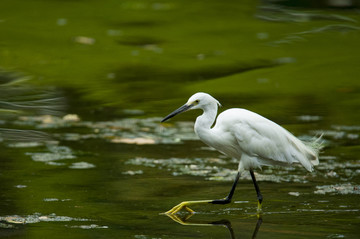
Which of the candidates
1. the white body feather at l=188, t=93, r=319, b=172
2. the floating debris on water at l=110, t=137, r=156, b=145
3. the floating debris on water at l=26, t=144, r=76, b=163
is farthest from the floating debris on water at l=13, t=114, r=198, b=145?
the white body feather at l=188, t=93, r=319, b=172

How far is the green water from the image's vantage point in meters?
6.07

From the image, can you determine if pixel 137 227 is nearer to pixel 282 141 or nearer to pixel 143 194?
pixel 143 194

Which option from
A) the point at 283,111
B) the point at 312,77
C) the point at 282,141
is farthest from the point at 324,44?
the point at 282,141

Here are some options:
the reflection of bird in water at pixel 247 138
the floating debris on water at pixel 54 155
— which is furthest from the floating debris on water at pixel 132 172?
the reflection of bird in water at pixel 247 138

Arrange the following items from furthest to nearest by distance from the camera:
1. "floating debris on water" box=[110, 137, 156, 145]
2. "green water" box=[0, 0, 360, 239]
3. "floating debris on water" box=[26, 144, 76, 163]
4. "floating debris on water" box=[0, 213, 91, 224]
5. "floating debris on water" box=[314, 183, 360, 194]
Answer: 1. "floating debris on water" box=[110, 137, 156, 145]
2. "floating debris on water" box=[26, 144, 76, 163]
3. "floating debris on water" box=[314, 183, 360, 194]
4. "green water" box=[0, 0, 360, 239]
5. "floating debris on water" box=[0, 213, 91, 224]

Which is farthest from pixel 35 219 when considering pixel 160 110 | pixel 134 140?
pixel 160 110

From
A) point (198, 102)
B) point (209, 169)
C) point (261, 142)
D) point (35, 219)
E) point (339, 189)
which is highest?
point (198, 102)

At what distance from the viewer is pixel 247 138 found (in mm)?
6590

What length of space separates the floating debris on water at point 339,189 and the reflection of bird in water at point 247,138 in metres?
0.25

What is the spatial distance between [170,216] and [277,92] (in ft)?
21.1

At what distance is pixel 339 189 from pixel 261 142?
2.79ft

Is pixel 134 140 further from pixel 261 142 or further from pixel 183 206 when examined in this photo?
pixel 183 206

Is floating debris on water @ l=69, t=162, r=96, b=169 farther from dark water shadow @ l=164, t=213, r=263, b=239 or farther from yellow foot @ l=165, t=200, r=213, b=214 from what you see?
dark water shadow @ l=164, t=213, r=263, b=239

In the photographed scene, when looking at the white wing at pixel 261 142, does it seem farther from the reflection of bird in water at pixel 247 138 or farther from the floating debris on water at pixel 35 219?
the floating debris on water at pixel 35 219
